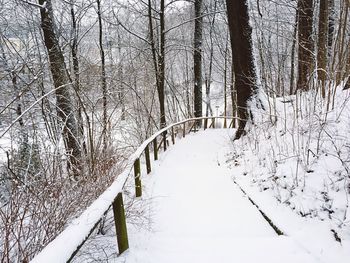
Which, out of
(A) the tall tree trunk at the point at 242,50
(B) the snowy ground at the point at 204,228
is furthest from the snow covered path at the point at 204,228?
(A) the tall tree trunk at the point at 242,50

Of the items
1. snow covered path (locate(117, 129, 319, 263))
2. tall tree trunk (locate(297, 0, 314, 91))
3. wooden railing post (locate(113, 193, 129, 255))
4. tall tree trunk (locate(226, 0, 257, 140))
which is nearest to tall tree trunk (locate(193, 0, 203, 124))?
tall tree trunk (locate(297, 0, 314, 91))

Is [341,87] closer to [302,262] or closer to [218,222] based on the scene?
[218,222]

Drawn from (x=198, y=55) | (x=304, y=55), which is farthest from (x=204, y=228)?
(x=198, y=55)

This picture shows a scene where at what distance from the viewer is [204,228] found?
3.58 meters

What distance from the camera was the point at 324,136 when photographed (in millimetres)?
4195

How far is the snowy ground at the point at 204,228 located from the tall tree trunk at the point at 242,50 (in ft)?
9.34

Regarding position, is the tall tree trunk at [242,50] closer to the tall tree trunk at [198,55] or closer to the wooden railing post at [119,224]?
the wooden railing post at [119,224]

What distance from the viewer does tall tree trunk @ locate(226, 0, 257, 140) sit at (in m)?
8.04

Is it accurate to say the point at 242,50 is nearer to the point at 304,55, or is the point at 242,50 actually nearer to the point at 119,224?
the point at 304,55

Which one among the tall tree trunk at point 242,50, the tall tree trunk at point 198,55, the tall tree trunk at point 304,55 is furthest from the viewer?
the tall tree trunk at point 198,55

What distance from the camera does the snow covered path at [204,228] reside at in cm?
271

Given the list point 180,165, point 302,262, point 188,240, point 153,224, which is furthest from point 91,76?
point 302,262

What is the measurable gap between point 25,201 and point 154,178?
370 centimetres

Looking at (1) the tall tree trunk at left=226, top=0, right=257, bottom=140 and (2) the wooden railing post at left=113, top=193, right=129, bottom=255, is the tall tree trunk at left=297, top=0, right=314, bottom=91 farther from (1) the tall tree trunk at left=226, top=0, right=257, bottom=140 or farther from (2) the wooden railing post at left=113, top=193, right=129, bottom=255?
(2) the wooden railing post at left=113, top=193, right=129, bottom=255
